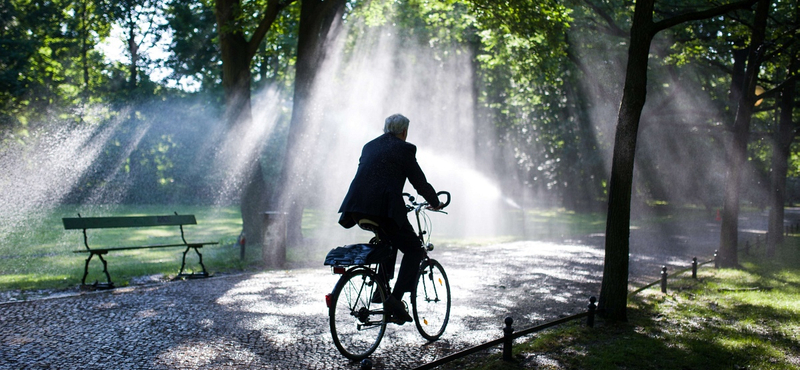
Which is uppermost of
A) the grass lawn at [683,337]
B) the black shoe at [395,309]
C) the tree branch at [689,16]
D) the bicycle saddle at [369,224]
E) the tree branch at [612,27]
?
the tree branch at [612,27]

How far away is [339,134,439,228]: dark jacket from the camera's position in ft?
17.0

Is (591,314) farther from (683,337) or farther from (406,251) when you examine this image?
(406,251)

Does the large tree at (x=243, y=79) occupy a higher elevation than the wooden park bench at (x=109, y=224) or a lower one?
higher

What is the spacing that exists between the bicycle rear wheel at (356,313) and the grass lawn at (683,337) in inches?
30.9

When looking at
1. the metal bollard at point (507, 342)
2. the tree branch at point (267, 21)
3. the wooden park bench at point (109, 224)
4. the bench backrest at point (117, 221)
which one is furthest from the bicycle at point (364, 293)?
the tree branch at point (267, 21)

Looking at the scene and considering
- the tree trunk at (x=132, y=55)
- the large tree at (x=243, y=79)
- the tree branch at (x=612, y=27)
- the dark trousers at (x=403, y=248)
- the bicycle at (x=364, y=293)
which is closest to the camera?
the bicycle at (x=364, y=293)

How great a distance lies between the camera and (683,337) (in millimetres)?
6566

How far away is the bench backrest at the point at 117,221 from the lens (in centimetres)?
897

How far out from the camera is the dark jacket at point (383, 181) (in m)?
5.18

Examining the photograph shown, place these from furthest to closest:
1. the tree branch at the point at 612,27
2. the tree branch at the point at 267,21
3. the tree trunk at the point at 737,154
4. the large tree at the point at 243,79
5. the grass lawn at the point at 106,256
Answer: the tree branch at the point at 612,27 → the tree branch at the point at 267,21 → the large tree at the point at 243,79 → the tree trunk at the point at 737,154 → the grass lawn at the point at 106,256

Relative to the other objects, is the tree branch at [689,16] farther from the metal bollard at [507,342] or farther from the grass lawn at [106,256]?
the grass lawn at [106,256]

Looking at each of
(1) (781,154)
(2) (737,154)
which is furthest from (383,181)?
(1) (781,154)

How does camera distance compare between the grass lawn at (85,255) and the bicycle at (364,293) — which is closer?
the bicycle at (364,293)

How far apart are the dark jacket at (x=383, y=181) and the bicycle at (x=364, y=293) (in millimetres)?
158
